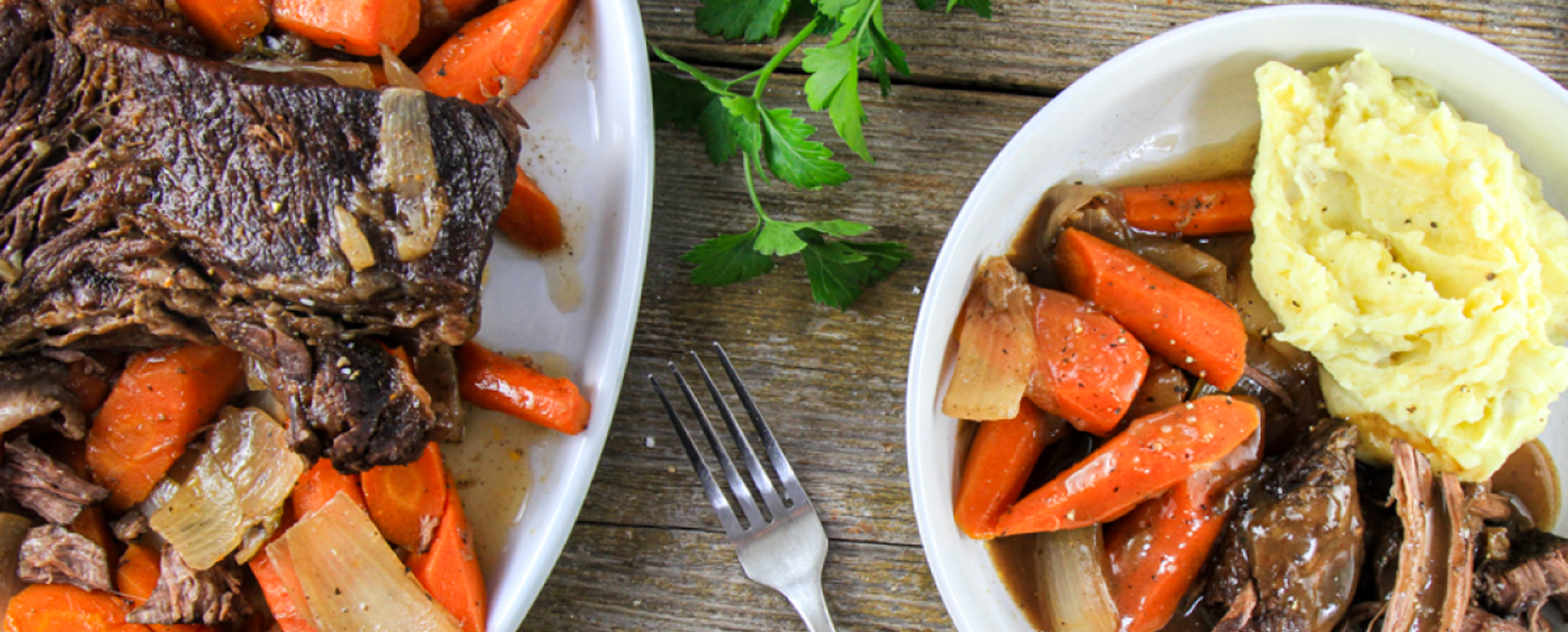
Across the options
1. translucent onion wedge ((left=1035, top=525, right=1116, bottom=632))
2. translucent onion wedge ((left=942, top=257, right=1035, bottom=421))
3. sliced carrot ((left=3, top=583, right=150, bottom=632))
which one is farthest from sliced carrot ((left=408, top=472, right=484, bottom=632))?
translucent onion wedge ((left=1035, top=525, right=1116, bottom=632))

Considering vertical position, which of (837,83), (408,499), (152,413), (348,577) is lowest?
(348,577)

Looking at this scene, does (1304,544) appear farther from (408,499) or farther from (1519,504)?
(408,499)

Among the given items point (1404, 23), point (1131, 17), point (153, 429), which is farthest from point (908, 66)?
point (153, 429)

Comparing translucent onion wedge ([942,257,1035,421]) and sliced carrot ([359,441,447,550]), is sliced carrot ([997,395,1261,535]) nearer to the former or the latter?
translucent onion wedge ([942,257,1035,421])

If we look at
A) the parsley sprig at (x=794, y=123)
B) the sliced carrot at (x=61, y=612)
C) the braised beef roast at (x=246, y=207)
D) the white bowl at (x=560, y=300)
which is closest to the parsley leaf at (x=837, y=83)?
the parsley sprig at (x=794, y=123)

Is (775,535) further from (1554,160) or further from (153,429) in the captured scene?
(1554,160)

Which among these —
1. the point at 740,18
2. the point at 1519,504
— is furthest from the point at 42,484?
the point at 1519,504

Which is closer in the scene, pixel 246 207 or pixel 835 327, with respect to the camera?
pixel 246 207
